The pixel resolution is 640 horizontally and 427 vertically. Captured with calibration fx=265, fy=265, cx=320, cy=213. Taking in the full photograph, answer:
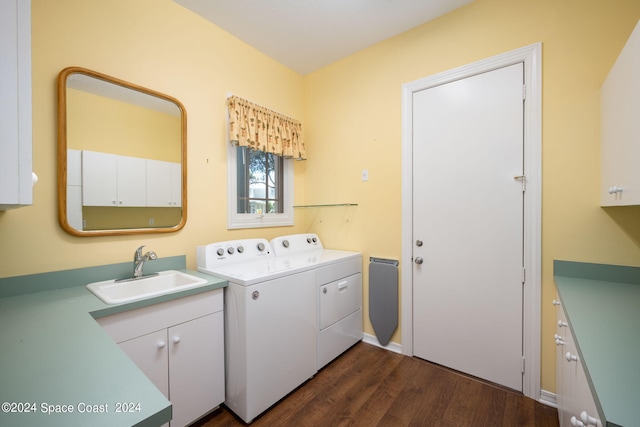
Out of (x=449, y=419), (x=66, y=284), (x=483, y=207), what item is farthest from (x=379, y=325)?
(x=66, y=284)

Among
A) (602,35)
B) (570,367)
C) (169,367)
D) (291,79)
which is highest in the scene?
(291,79)

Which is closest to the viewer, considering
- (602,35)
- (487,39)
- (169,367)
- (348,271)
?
(169,367)

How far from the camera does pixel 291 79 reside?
2.93m

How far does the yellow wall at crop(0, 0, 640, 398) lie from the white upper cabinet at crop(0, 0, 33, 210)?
1.00m

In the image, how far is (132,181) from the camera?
1769 mm

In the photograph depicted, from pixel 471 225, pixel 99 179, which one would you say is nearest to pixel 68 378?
pixel 99 179

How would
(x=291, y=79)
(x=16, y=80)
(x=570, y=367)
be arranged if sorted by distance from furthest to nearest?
1. (x=291, y=79)
2. (x=570, y=367)
3. (x=16, y=80)

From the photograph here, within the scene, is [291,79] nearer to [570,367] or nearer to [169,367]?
[169,367]

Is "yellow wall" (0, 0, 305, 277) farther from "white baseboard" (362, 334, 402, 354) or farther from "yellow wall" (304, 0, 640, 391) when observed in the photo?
"white baseboard" (362, 334, 402, 354)

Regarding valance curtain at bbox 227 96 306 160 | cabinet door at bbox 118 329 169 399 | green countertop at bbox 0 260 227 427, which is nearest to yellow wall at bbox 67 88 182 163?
valance curtain at bbox 227 96 306 160

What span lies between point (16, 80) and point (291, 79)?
8.36ft

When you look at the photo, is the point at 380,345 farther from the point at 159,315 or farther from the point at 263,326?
the point at 159,315

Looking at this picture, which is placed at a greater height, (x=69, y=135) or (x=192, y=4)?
(x=192, y=4)

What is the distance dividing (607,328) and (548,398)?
115cm
